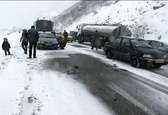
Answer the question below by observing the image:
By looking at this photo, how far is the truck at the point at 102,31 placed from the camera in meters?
33.8

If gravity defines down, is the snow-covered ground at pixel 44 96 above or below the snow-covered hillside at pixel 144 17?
below

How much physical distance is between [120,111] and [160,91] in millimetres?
3059

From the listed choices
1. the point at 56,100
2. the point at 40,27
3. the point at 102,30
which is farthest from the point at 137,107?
the point at 40,27

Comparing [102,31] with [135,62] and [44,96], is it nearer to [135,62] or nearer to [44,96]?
[135,62]

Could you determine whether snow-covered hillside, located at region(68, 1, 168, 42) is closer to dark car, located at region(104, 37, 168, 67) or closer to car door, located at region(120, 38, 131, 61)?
dark car, located at region(104, 37, 168, 67)

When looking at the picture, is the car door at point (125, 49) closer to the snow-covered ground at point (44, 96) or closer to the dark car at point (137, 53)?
the dark car at point (137, 53)

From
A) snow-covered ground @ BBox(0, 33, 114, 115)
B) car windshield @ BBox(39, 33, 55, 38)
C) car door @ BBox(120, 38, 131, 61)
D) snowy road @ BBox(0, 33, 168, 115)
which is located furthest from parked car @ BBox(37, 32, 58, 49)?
snow-covered ground @ BBox(0, 33, 114, 115)

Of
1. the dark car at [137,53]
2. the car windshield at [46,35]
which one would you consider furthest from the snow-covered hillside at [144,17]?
the dark car at [137,53]

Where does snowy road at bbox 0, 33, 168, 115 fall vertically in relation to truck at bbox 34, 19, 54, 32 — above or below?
below

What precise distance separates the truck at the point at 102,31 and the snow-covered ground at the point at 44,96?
2007 centimetres

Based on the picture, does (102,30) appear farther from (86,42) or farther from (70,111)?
(70,111)

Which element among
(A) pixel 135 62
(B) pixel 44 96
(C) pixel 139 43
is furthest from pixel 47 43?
(B) pixel 44 96

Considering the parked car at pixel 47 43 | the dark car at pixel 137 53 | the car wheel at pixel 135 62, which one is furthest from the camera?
the parked car at pixel 47 43

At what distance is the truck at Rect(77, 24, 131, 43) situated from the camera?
111ft
